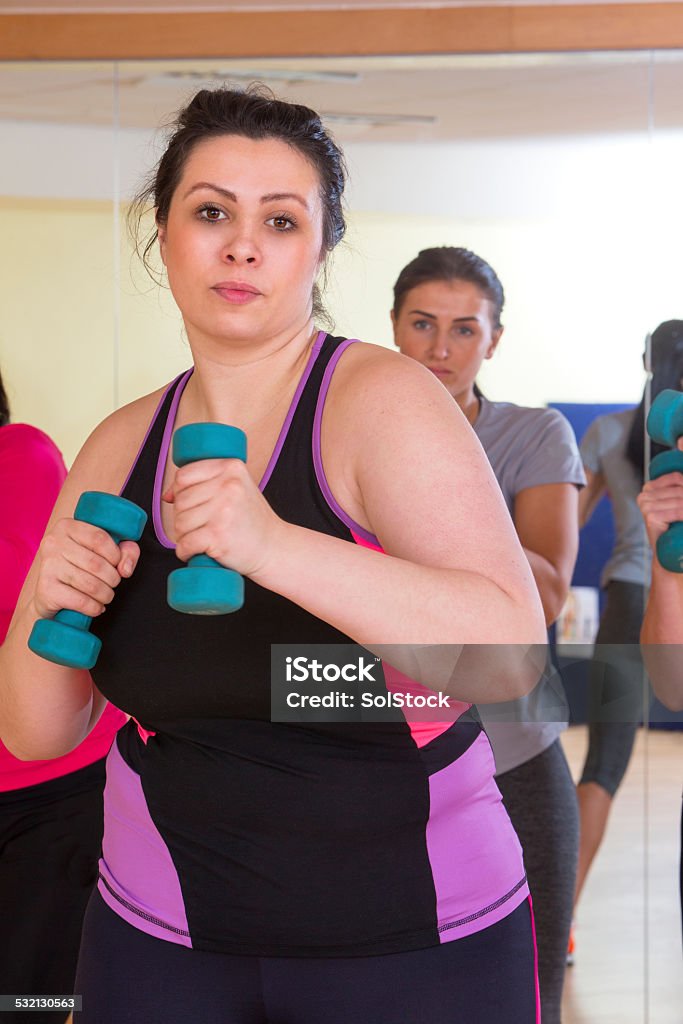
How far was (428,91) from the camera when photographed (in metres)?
1.69

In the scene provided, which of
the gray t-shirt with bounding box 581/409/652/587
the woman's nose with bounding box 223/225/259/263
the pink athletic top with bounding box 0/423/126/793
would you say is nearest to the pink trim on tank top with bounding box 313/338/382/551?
the woman's nose with bounding box 223/225/259/263

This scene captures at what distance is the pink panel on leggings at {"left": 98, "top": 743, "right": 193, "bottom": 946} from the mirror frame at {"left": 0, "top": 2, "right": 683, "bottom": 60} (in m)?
1.17

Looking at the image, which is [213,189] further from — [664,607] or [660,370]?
[660,370]

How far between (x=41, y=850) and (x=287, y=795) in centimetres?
52

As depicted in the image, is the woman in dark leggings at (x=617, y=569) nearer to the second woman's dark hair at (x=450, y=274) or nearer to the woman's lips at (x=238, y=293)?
the second woman's dark hair at (x=450, y=274)

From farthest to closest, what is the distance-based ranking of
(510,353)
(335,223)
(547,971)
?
(510,353)
(547,971)
(335,223)

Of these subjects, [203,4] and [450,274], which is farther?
[203,4]

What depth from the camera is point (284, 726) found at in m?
0.85

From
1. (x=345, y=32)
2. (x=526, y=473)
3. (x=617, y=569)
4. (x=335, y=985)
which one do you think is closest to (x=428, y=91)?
(x=345, y=32)

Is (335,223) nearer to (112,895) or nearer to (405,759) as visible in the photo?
(405,759)

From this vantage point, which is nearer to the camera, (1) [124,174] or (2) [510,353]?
(2) [510,353]

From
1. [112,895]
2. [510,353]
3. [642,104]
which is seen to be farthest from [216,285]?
[642,104]

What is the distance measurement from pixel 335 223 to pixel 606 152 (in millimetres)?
785

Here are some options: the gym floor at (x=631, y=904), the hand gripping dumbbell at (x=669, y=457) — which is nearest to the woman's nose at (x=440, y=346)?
the hand gripping dumbbell at (x=669, y=457)
